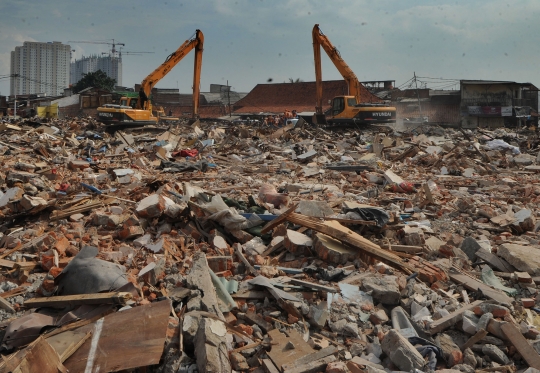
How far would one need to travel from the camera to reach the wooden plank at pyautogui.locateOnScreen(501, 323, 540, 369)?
11.0ft

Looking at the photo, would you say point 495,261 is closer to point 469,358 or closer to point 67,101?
point 469,358

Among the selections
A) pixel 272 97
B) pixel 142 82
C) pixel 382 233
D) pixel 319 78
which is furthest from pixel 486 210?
pixel 272 97

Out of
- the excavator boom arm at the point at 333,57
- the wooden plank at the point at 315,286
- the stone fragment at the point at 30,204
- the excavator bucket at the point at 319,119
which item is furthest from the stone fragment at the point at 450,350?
the excavator bucket at the point at 319,119

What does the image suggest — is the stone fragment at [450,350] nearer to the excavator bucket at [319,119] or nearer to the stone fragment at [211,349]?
the stone fragment at [211,349]

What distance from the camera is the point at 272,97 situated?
144 feet

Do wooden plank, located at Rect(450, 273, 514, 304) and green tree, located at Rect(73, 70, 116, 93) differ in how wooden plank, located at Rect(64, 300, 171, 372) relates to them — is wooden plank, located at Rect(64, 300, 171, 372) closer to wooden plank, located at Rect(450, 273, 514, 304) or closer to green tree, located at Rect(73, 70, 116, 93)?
wooden plank, located at Rect(450, 273, 514, 304)

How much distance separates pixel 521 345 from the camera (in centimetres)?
348

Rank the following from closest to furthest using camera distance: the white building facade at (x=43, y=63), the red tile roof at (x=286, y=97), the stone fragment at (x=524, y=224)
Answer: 1. the stone fragment at (x=524, y=224)
2. the red tile roof at (x=286, y=97)
3. the white building facade at (x=43, y=63)

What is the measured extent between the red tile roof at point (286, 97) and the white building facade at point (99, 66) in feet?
179

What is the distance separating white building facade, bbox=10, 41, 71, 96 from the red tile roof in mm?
54093

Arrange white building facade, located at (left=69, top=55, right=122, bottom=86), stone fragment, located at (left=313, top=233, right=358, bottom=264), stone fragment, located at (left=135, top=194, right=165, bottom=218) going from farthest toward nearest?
white building facade, located at (left=69, top=55, right=122, bottom=86), stone fragment, located at (left=135, top=194, right=165, bottom=218), stone fragment, located at (left=313, top=233, right=358, bottom=264)

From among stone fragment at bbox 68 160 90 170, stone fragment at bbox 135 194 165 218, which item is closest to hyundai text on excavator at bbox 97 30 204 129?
stone fragment at bbox 68 160 90 170

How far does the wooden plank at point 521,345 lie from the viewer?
11.0 ft

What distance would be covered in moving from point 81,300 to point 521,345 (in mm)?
3425
